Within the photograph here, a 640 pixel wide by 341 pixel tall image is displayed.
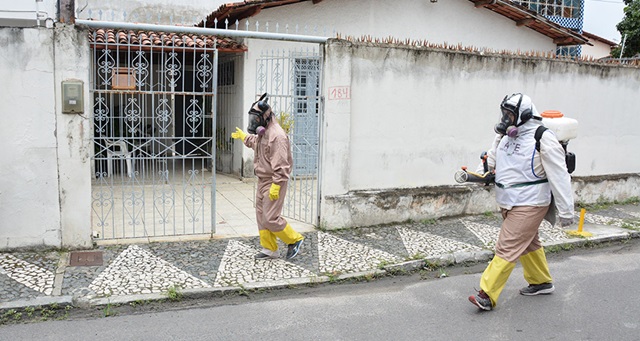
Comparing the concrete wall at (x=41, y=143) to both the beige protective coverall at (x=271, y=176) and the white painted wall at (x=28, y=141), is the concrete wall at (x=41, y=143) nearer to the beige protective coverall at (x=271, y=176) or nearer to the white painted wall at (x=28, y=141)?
the white painted wall at (x=28, y=141)

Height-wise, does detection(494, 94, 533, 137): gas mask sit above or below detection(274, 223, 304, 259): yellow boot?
above

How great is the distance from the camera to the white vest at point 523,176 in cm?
493


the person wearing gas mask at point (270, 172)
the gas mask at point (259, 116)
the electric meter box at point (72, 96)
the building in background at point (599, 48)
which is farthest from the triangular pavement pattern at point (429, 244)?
the building in background at point (599, 48)

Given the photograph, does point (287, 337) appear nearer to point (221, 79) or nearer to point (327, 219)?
point (327, 219)

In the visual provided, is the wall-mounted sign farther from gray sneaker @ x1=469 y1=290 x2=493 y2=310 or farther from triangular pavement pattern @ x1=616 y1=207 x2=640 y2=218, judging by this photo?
triangular pavement pattern @ x1=616 y1=207 x2=640 y2=218

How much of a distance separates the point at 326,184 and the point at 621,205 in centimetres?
595

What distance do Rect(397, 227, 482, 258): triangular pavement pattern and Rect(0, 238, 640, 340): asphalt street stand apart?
2.25 feet

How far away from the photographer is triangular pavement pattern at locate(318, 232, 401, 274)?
5.95m

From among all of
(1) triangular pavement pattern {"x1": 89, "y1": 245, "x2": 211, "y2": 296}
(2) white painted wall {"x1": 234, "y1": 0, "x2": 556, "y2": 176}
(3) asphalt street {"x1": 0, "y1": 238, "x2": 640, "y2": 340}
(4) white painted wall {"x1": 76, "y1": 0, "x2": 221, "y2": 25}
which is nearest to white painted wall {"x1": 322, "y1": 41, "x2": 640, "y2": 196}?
(3) asphalt street {"x1": 0, "y1": 238, "x2": 640, "y2": 340}

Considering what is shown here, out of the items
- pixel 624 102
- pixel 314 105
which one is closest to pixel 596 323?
pixel 314 105

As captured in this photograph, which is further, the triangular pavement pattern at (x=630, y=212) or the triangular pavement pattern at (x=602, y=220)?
the triangular pavement pattern at (x=630, y=212)

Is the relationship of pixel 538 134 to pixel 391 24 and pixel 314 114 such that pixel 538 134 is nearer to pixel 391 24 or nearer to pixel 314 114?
pixel 314 114

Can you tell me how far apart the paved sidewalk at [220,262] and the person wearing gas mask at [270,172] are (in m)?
0.23

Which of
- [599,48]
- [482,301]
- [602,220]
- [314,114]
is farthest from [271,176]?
[599,48]
